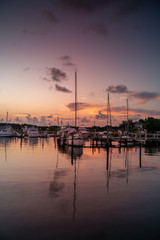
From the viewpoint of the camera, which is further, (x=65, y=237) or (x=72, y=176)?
(x=72, y=176)

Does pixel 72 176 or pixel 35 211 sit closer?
pixel 35 211

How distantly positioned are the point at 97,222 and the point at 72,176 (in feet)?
40.2

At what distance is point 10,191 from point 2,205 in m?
3.36

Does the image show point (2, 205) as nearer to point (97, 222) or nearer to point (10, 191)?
point (10, 191)

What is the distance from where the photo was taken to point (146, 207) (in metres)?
14.3

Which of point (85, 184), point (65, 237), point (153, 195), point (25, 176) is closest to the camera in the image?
point (65, 237)

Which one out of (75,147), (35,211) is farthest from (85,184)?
(75,147)

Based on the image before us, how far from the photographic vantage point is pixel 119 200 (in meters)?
15.6

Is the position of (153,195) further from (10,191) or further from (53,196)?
(10,191)

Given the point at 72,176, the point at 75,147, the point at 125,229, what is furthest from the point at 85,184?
the point at 75,147

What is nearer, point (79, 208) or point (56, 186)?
point (79, 208)

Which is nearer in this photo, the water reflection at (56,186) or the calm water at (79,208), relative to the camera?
the calm water at (79,208)

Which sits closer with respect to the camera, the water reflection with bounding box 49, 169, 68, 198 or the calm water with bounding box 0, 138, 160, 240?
the calm water with bounding box 0, 138, 160, 240

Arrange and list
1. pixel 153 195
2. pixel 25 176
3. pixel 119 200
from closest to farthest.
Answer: pixel 119 200
pixel 153 195
pixel 25 176
